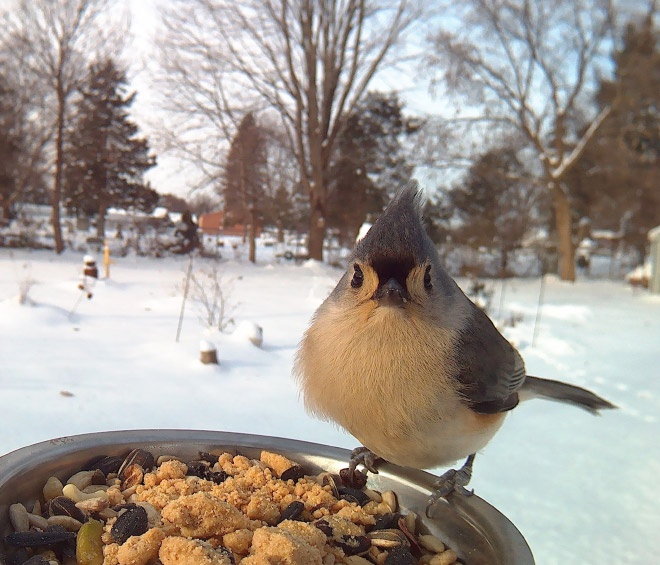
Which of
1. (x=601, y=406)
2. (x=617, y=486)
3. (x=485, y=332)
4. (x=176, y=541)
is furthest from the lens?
(x=617, y=486)

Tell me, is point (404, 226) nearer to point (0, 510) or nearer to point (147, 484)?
point (147, 484)

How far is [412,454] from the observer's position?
116 centimetres

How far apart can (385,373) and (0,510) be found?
0.73m

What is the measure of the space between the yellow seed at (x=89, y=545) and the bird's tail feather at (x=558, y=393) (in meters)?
1.33

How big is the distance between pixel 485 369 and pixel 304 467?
0.52m

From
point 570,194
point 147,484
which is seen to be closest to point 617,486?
point 147,484

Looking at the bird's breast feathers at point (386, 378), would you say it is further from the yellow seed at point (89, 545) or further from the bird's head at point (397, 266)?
the yellow seed at point (89, 545)

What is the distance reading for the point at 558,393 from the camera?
193 centimetres

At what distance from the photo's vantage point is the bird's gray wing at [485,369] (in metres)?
1.27

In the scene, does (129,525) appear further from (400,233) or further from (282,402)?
(282,402)

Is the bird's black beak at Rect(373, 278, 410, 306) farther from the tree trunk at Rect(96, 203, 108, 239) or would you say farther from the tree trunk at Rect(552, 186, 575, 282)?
the tree trunk at Rect(96, 203, 108, 239)

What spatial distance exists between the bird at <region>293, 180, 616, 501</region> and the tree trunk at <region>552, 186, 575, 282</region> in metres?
16.1

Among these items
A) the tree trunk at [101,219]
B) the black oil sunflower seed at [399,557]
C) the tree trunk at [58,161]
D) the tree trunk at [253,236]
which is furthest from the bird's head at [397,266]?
the tree trunk at [101,219]

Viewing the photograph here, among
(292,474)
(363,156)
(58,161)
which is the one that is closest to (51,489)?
(292,474)
